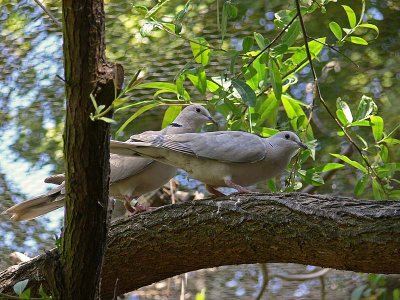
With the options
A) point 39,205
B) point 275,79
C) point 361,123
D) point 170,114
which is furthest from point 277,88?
point 39,205

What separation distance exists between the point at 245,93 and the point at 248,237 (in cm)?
48

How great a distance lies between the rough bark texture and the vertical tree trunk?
0.23 meters

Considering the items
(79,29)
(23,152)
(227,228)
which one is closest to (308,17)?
(23,152)

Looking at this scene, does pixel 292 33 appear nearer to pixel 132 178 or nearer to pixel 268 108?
pixel 268 108

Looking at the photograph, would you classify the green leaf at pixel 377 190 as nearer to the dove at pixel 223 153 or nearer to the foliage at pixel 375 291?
the dove at pixel 223 153

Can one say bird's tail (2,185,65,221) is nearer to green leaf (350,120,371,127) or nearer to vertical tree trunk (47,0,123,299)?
green leaf (350,120,371,127)

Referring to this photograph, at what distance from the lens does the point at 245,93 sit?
2.45m

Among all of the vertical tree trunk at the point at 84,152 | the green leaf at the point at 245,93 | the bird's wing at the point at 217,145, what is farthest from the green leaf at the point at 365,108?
the vertical tree trunk at the point at 84,152

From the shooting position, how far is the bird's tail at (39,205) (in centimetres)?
298

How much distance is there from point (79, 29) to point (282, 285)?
352cm

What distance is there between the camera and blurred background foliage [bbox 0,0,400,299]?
3.90 metres

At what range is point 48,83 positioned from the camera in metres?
4.06

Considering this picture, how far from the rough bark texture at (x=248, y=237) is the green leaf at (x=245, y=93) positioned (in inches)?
11.7

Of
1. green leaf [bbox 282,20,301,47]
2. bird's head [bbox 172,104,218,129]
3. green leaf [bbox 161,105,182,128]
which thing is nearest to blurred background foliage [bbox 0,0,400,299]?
bird's head [bbox 172,104,218,129]
